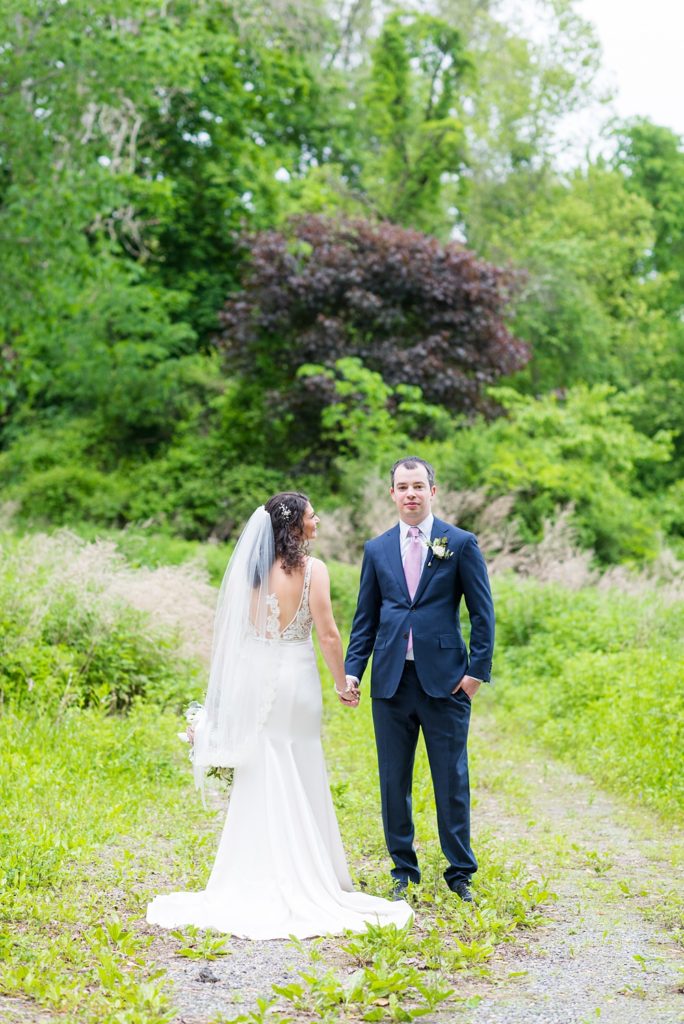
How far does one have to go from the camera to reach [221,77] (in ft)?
82.0

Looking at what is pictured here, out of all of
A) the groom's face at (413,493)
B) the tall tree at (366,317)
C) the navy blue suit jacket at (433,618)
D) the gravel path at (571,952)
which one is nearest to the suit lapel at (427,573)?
the navy blue suit jacket at (433,618)

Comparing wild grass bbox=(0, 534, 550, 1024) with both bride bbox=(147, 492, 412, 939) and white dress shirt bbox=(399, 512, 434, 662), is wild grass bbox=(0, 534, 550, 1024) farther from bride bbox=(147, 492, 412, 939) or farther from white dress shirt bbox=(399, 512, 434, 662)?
white dress shirt bbox=(399, 512, 434, 662)

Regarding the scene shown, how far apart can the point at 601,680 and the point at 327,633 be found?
5146mm

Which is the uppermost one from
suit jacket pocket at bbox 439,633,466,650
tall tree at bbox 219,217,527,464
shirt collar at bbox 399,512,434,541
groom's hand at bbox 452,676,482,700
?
tall tree at bbox 219,217,527,464

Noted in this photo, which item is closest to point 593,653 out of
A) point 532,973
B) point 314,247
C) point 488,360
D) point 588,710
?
point 588,710

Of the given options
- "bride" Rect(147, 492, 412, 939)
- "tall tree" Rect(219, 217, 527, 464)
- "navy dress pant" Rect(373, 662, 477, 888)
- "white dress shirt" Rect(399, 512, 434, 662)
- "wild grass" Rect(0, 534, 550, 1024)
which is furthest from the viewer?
"tall tree" Rect(219, 217, 527, 464)

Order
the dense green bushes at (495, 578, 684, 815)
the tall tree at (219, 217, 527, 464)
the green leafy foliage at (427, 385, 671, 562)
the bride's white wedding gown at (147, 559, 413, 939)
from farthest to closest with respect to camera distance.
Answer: the tall tree at (219, 217, 527, 464) → the green leafy foliage at (427, 385, 671, 562) → the dense green bushes at (495, 578, 684, 815) → the bride's white wedding gown at (147, 559, 413, 939)

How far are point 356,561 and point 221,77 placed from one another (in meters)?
13.2

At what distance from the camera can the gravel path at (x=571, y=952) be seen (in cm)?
439

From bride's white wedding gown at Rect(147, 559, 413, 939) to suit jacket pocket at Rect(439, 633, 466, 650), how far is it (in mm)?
704

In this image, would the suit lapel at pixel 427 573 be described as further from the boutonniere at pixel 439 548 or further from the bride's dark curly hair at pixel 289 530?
the bride's dark curly hair at pixel 289 530

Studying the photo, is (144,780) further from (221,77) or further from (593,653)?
(221,77)

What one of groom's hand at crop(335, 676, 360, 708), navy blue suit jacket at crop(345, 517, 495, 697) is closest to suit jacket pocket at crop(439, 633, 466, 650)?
navy blue suit jacket at crop(345, 517, 495, 697)

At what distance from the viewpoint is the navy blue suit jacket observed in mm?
5812
